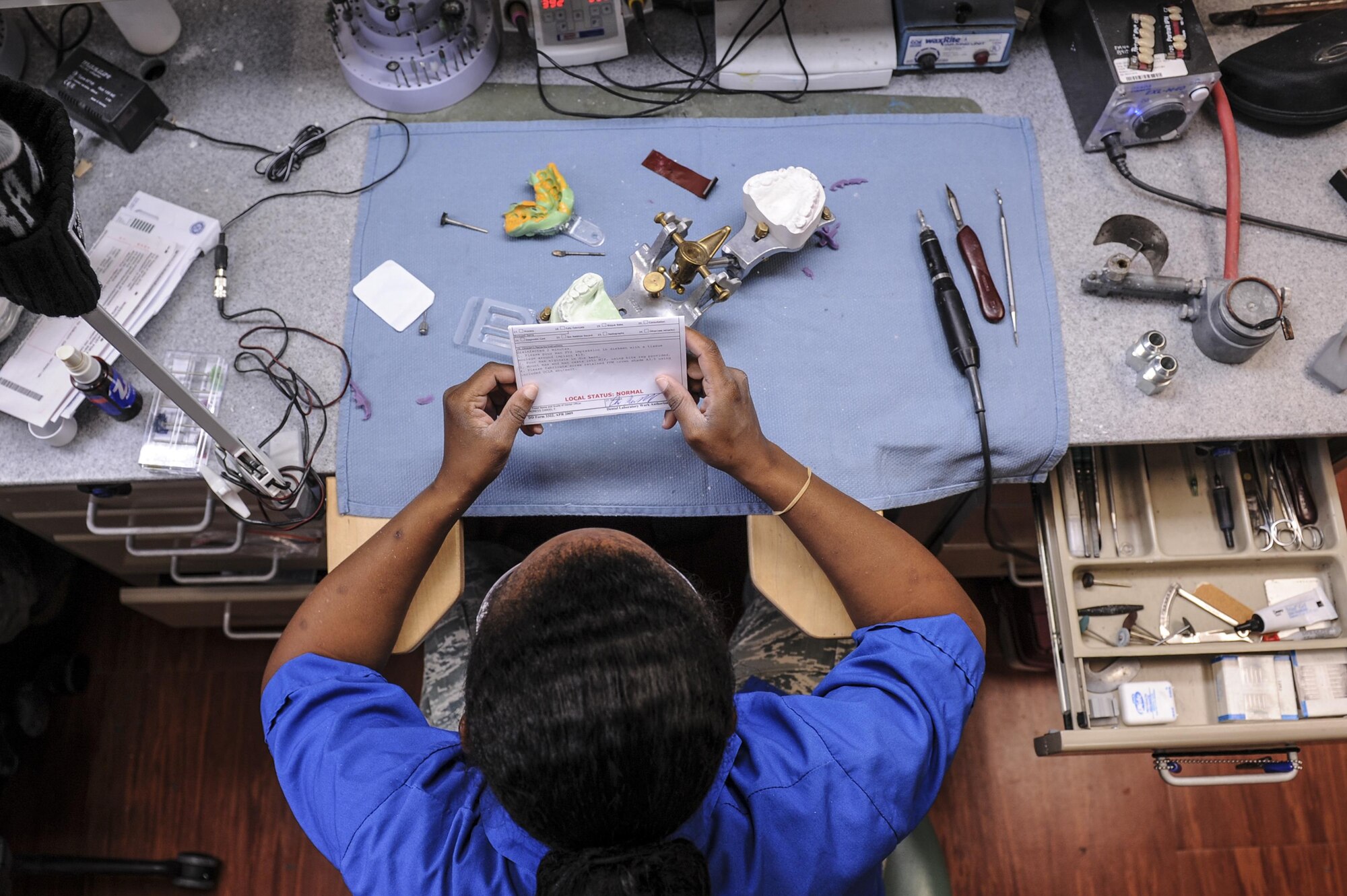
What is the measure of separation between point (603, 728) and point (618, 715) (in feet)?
0.05

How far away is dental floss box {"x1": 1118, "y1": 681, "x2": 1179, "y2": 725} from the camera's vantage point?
112cm

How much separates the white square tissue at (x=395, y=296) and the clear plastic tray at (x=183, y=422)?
0.69 ft

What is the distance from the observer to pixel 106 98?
124 centimetres

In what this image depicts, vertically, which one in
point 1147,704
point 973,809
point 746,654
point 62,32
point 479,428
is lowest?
point 973,809

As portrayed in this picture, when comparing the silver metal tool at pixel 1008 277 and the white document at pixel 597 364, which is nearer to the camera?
the white document at pixel 597 364

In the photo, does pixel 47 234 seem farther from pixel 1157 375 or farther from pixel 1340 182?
pixel 1340 182

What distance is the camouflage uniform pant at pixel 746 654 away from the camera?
4.07 ft

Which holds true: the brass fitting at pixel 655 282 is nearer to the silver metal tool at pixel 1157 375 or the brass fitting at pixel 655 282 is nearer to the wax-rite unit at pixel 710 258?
the wax-rite unit at pixel 710 258

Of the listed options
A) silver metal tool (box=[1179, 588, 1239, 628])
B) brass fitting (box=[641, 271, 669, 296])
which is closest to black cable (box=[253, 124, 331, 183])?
brass fitting (box=[641, 271, 669, 296])

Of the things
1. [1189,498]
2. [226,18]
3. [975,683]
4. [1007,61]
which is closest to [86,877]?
[226,18]

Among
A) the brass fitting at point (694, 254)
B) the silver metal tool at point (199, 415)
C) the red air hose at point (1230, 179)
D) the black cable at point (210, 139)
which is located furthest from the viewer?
the black cable at point (210, 139)

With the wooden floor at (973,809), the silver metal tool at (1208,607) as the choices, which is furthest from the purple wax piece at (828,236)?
the wooden floor at (973,809)

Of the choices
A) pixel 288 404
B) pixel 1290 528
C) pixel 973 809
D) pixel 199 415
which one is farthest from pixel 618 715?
pixel 973 809

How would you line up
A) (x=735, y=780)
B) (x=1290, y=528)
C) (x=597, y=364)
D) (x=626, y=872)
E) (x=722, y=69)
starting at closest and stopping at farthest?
(x=626, y=872), (x=735, y=780), (x=597, y=364), (x=1290, y=528), (x=722, y=69)
